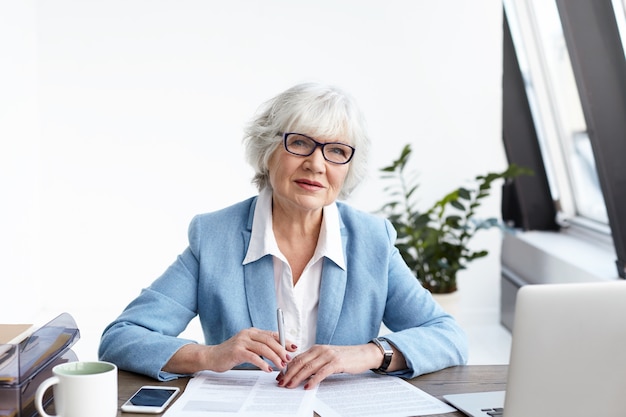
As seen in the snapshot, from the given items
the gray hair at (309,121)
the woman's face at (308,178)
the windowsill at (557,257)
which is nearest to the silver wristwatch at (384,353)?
the woman's face at (308,178)

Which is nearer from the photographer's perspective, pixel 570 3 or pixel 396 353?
pixel 396 353

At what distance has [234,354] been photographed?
1.58 m

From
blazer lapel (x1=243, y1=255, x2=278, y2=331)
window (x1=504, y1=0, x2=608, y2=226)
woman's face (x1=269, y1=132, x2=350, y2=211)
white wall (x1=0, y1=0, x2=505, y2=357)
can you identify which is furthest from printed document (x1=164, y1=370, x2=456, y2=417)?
white wall (x1=0, y1=0, x2=505, y2=357)

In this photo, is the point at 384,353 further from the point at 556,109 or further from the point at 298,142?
the point at 556,109

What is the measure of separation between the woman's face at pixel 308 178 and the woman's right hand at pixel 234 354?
431 millimetres

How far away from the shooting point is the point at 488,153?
5.45 meters

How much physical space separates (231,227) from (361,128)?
1.32 ft

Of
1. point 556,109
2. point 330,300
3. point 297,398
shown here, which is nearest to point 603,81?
point 556,109

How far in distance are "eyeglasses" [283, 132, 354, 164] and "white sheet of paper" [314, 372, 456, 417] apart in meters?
0.55

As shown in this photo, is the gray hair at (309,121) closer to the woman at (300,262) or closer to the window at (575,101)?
the woman at (300,262)

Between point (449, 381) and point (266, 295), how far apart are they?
1.59ft

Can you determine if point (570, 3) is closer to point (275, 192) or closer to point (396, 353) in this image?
point (275, 192)

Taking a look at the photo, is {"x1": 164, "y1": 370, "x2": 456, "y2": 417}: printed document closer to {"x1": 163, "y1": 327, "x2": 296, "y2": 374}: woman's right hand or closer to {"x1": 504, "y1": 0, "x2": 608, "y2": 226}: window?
{"x1": 163, "y1": 327, "x2": 296, "y2": 374}: woman's right hand

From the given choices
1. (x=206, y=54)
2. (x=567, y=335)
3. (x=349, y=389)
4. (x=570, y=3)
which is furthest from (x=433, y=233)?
(x=567, y=335)
